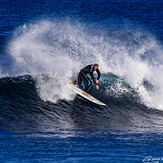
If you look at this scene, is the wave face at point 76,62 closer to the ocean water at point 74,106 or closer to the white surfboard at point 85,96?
the ocean water at point 74,106

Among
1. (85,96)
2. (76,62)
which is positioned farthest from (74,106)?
(76,62)

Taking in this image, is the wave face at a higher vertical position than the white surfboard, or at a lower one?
higher

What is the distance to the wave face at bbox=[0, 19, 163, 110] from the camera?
13477 mm

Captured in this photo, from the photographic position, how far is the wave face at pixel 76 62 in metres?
13.5

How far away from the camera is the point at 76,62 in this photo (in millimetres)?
16875

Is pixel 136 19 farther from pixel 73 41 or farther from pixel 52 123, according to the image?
pixel 52 123

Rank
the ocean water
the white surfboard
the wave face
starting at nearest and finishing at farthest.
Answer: the ocean water < the white surfboard < the wave face

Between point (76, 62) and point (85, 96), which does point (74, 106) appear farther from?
point (76, 62)

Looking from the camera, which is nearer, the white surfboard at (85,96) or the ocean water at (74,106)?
the ocean water at (74,106)

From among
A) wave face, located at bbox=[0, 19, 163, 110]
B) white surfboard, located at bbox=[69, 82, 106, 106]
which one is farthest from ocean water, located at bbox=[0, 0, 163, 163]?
white surfboard, located at bbox=[69, 82, 106, 106]

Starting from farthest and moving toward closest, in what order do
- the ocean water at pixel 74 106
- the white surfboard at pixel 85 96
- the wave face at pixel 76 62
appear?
the wave face at pixel 76 62 < the white surfboard at pixel 85 96 < the ocean water at pixel 74 106

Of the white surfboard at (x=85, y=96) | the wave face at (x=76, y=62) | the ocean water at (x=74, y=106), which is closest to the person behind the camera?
the ocean water at (x=74, y=106)

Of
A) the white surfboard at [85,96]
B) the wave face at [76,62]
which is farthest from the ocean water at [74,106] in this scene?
the white surfboard at [85,96]

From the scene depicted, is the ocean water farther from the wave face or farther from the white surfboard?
the white surfboard
